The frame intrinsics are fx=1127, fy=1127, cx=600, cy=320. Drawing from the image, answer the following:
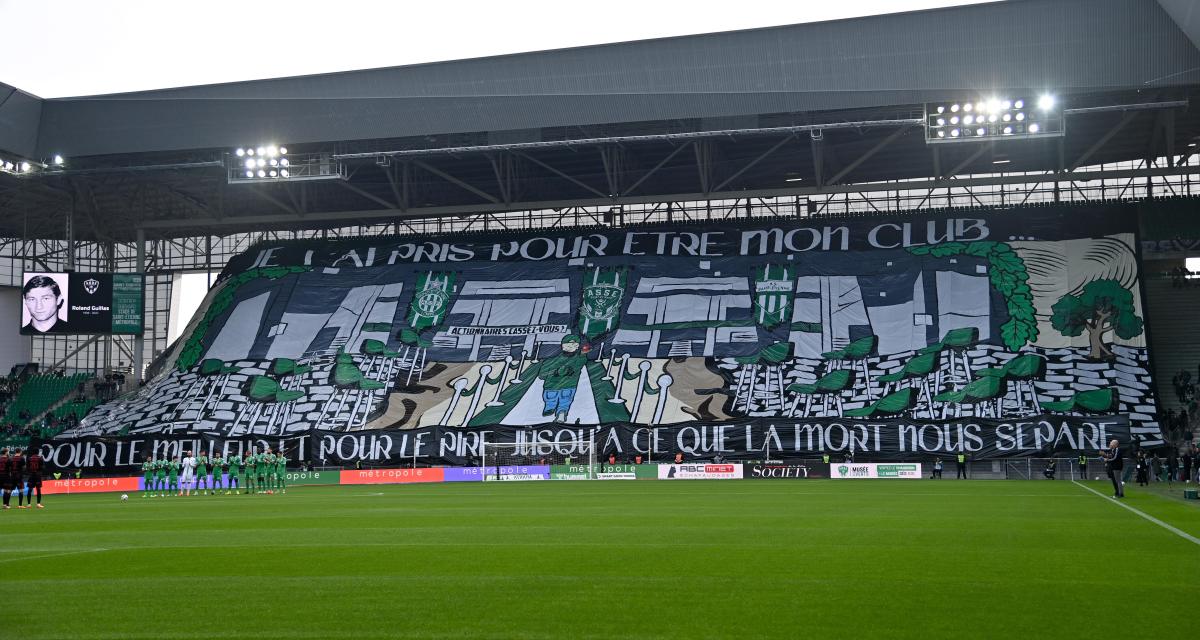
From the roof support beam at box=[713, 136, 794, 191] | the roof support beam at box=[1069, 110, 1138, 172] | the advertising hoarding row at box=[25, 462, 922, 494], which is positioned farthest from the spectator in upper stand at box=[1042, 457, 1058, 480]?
the roof support beam at box=[713, 136, 794, 191]

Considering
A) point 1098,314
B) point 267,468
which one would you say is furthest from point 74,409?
point 1098,314

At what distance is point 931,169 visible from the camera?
56.2m

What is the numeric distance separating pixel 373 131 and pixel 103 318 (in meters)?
Result: 16.4

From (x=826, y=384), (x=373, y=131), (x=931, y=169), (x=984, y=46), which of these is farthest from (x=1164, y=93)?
(x=373, y=131)

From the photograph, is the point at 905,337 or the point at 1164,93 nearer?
the point at 1164,93

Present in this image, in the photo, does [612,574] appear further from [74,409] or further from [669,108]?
[74,409]

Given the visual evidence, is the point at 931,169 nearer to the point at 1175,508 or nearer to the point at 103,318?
the point at 1175,508

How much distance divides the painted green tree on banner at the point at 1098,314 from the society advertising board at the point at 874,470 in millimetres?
10625

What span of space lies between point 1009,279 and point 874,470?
45.2 ft

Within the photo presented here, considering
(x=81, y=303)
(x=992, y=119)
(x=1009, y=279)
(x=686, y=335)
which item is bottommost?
(x=686, y=335)

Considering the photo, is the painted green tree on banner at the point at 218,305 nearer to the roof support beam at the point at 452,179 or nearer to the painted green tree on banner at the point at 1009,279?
the roof support beam at the point at 452,179

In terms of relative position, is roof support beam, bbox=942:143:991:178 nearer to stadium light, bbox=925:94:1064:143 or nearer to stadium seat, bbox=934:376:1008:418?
stadium light, bbox=925:94:1064:143

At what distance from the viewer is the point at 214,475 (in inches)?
1500

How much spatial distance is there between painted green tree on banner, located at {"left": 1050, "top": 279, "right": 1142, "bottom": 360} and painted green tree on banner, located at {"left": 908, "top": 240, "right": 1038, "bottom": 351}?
112cm
